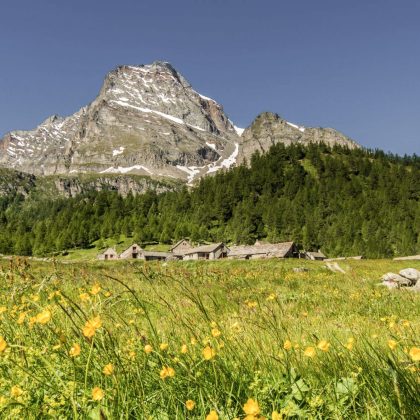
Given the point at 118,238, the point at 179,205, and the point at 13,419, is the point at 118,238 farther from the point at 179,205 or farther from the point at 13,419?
the point at 13,419

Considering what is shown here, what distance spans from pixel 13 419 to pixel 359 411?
212 cm

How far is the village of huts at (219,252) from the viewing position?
101 metres

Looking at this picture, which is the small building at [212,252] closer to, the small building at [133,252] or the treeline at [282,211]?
the small building at [133,252]

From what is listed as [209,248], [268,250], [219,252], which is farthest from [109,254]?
[268,250]

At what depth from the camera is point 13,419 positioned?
2291mm

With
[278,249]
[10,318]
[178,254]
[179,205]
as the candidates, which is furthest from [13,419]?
[179,205]

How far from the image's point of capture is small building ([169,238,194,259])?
123 meters

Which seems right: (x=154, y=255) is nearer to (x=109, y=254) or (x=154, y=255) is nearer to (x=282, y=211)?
(x=109, y=254)

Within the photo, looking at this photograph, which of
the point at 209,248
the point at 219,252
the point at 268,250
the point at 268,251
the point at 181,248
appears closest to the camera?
the point at 268,251

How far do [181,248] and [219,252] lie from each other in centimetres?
1715

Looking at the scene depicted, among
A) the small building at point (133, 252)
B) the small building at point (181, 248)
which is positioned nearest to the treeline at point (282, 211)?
the small building at point (181, 248)

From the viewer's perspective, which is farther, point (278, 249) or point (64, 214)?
point (64, 214)

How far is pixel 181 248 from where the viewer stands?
416 feet

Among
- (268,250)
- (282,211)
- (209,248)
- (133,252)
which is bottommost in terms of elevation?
(268,250)
